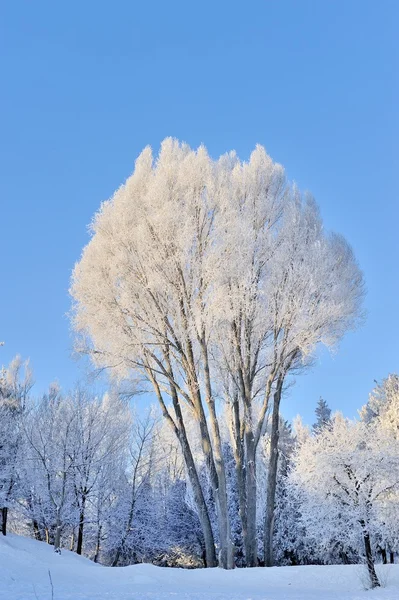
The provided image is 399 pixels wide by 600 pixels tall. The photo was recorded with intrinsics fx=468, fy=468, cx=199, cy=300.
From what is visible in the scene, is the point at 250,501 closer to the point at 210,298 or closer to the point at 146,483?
the point at 210,298

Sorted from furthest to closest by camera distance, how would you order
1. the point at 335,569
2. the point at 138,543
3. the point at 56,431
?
the point at 138,543 → the point at 56,431 → the point at 335,569

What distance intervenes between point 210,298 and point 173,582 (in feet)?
18.4

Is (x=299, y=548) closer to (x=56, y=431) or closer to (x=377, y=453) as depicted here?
(x=56, y=431)

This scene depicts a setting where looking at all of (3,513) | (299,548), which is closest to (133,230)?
(3,513)

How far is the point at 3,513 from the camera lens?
1945 cm

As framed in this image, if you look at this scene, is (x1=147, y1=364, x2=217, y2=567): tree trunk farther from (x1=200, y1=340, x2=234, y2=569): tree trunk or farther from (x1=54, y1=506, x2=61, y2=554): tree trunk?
(x1=54, y1=506, x2=61, y2=554): tree trunk

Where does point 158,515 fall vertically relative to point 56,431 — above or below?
below

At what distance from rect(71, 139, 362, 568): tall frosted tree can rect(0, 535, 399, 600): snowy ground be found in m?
1.13

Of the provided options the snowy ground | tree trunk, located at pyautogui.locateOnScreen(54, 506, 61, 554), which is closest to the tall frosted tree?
the snowy ground

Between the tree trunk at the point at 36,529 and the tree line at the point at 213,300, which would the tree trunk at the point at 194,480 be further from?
the tree trunk at the point at 36,529

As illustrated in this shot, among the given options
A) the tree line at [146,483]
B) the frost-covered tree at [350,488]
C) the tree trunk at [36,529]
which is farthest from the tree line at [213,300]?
the tree trunk at [36,529]

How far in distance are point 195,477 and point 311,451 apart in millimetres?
3569

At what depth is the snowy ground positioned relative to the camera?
18.7ft

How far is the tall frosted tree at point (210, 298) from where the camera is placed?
10.8m
